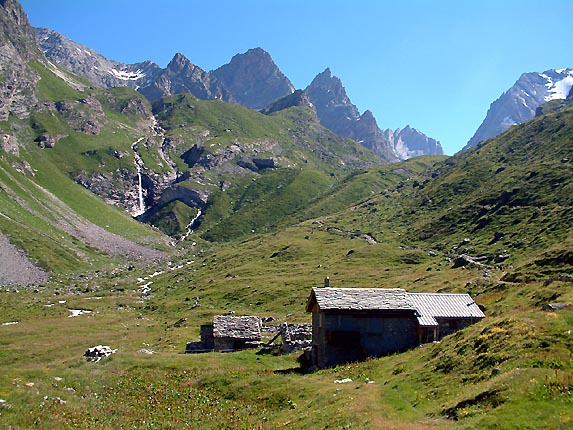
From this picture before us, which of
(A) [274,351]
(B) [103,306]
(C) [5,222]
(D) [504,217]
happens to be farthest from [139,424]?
(C) [5,222]

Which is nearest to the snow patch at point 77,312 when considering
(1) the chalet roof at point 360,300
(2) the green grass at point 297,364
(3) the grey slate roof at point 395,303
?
(2) the green grass at point 297,364

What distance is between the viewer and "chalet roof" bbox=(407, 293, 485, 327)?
4300cm

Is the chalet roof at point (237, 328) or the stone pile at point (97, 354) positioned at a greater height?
Answer: the chalet roof at point (237, 328)

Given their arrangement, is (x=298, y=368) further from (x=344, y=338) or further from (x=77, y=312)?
(x=77, y=312)

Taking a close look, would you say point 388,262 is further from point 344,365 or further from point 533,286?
point 344,365

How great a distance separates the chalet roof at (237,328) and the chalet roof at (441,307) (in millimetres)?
20924

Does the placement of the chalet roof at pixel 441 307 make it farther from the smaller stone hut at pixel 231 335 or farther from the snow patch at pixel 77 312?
the snow patch at pixel 77 312

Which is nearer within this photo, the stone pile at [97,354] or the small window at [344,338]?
the small window at [344,338]

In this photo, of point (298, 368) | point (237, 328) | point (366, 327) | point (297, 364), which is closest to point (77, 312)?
point (237, 328)

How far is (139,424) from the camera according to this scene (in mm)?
30109

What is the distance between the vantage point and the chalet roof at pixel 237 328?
59.5 m

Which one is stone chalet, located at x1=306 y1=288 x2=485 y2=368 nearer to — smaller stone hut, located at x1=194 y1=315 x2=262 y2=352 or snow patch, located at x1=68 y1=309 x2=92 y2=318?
smaller stone hut, located at x1=194 y1=315 x2=262 y2=352

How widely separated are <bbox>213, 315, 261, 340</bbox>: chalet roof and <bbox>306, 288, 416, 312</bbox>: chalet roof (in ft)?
55.6

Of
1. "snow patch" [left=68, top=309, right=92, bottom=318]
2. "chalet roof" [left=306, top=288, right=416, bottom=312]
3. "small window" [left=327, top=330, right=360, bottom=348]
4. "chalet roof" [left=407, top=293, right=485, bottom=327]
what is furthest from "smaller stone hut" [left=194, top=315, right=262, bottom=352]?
"snow patch" [left=68, top=309, right=92, bottom=318]
